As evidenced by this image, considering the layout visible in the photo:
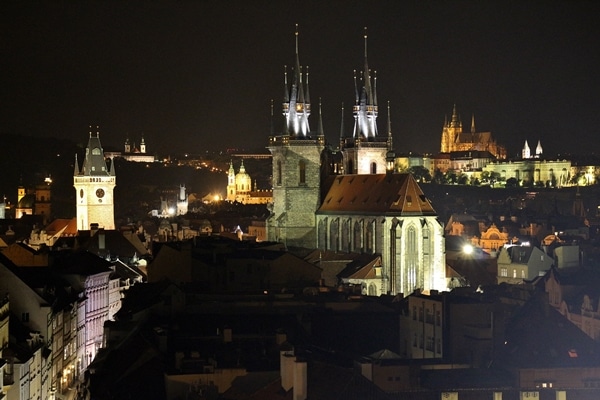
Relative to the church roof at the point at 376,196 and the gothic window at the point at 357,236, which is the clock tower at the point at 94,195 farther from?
the gothic window at the point at 357,236

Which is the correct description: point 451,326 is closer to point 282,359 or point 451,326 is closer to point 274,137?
point 282,359

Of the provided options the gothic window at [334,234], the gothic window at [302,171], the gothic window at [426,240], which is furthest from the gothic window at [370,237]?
the gothic window at [302,171]

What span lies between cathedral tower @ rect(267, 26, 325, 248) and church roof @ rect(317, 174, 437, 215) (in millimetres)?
1647

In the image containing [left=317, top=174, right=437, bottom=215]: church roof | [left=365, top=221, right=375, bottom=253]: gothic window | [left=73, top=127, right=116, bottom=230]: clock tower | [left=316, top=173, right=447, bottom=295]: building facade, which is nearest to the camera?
[left=316, top=173, right=447, bottom=295]: building facade

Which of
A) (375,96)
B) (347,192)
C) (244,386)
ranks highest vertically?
(375,96)

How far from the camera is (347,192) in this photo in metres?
110

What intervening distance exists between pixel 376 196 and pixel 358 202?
8.47 ft

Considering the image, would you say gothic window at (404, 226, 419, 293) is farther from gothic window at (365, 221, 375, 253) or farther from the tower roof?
the tower roof

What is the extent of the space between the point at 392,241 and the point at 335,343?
3722cm

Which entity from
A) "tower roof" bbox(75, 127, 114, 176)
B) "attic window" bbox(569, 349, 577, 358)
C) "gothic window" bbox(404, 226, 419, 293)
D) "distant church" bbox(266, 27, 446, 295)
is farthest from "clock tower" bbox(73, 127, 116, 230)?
"attic window" bbox(569, 349, 577, 358)

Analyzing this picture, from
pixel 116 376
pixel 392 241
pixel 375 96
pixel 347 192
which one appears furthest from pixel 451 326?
pixel 375 96

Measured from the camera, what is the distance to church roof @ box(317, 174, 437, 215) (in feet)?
332

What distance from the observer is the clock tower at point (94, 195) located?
480 ft

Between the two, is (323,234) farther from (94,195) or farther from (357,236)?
(94,195)
